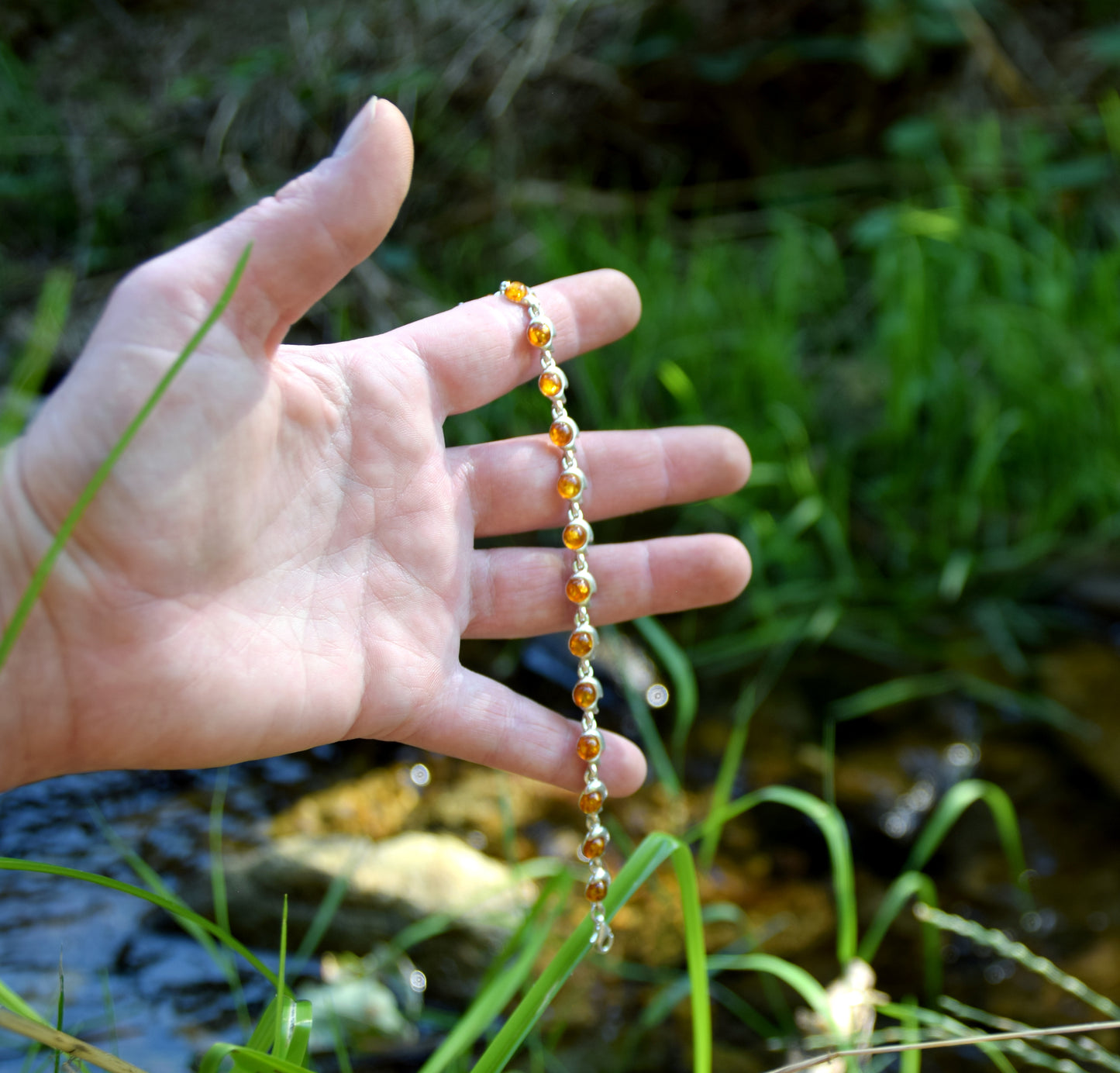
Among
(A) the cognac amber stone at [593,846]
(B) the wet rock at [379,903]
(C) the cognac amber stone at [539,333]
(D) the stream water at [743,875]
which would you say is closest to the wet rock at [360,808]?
(D) the stream water at [743,875]

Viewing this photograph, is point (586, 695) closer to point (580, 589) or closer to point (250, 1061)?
point (580, 589)

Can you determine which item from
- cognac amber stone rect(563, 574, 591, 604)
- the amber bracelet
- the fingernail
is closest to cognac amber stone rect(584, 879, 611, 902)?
the amber bracelet

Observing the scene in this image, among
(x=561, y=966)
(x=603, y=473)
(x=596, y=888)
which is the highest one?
(x=603, y=473)

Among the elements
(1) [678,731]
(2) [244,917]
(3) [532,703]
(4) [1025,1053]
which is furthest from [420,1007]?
(4) [1025,1053]

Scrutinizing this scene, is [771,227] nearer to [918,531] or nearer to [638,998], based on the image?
[918,531]

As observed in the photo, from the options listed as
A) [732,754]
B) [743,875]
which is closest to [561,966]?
[732,754]

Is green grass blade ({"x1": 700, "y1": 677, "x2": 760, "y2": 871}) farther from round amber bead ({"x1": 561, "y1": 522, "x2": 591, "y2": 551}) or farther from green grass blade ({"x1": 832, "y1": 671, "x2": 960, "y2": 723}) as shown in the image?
round amber bead ({"x1": 561, "y1": 522, "x2": 591, "y2": 551})
